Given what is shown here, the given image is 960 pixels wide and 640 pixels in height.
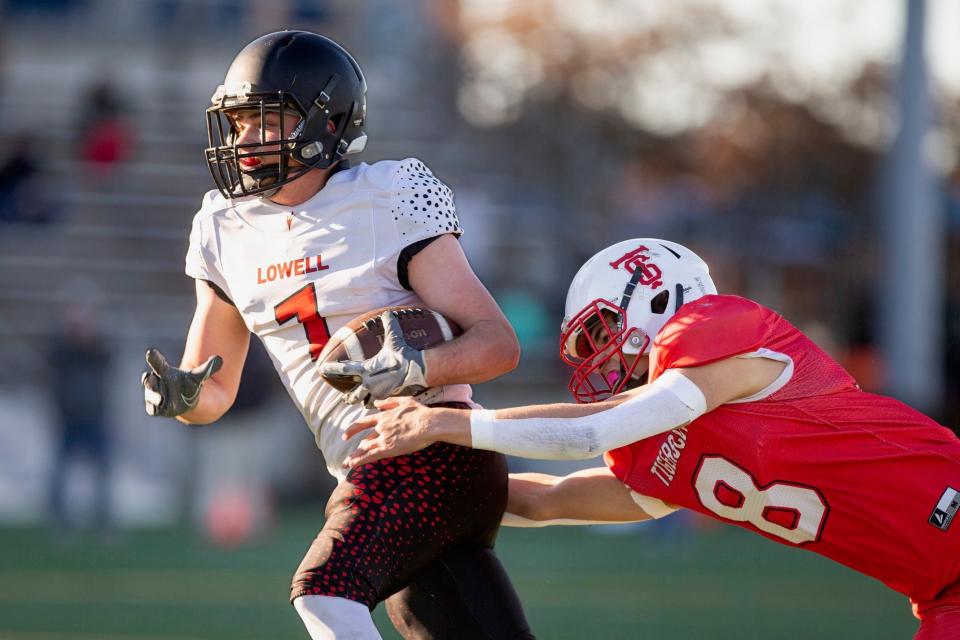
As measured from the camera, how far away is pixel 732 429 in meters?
3.77

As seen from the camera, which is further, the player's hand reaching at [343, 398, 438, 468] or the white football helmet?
the white football helmet

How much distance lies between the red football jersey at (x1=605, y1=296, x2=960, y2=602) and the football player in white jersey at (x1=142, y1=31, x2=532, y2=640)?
0.52m

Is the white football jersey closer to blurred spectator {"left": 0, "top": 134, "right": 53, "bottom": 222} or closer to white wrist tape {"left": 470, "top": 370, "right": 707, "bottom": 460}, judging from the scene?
white wrist tape {"left": 470, "top": 370, "right": 707, "bottom": 460}

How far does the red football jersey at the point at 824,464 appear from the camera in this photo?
147 inches

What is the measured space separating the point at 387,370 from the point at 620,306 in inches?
25.2

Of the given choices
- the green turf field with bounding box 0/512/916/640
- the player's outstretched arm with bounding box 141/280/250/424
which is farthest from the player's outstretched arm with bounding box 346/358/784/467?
the green turf field with bounding box 0/512/916/640

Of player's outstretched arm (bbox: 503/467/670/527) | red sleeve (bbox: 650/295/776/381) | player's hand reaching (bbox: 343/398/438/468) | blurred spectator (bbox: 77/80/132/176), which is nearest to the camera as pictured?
player's hand reaching (bbox: 343/398/438/468)

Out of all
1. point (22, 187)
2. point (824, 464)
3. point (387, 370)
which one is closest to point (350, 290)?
point (387, 370)

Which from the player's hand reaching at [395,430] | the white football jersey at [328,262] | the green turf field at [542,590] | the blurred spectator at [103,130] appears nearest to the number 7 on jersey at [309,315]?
the white football jersey at [328,262]

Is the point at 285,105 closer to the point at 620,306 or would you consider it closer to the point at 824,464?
the point at 620,306

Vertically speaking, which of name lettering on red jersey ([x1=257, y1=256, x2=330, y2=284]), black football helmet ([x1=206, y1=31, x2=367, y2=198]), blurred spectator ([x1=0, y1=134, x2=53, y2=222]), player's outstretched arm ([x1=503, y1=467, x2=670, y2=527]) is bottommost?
blurred spectator ([x1=0, y1=134, x2=53, y2=222])

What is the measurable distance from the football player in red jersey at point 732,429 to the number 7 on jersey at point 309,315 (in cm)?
28

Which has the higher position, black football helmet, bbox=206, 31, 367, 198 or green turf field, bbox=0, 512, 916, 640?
black football helmet, bbox=206, 31, 367, 198

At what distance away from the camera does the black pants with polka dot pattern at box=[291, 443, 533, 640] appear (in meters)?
3.56
